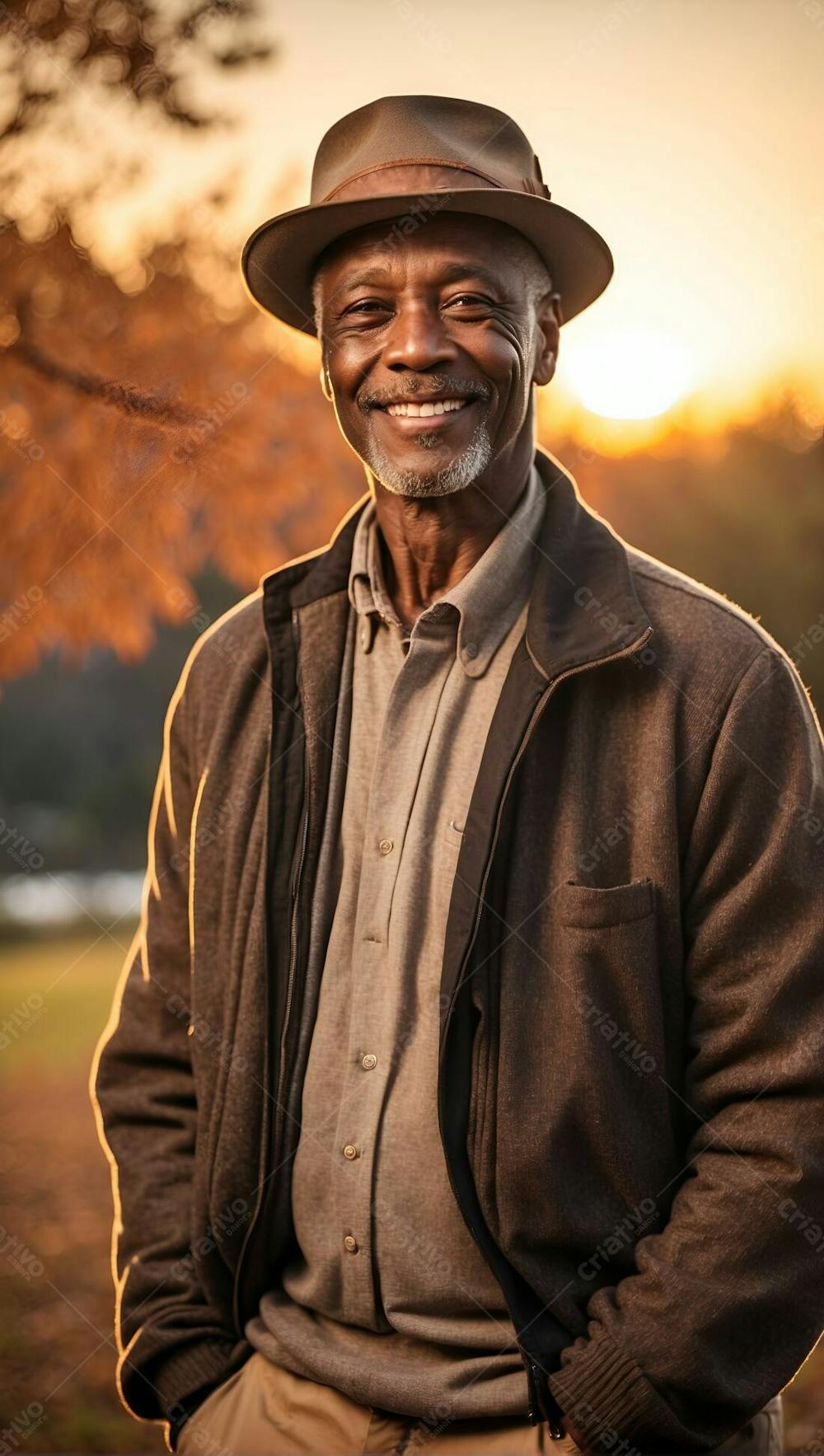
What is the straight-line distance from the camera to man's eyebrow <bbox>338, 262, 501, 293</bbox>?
210 centimetres

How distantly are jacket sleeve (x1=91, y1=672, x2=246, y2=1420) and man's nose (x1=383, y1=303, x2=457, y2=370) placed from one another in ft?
2.57

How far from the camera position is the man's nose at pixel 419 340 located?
6.83ft

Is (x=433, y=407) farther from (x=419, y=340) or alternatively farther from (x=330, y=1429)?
(x=330, y=1429)

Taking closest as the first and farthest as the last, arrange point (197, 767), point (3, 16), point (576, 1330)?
1. point (576, 1330)
2. point (197, 767)
3. point (3, 16)

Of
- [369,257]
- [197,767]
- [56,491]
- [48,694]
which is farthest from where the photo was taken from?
[48,694]

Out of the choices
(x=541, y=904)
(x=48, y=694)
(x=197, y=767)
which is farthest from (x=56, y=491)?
(x=48, y=694)

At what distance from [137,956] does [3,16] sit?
2.57 meters

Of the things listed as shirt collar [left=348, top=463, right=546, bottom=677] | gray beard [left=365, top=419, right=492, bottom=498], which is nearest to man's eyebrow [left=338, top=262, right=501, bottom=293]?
gray beard [left=365, top=419, right=492, bottom=498]

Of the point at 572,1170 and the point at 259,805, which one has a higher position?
the point at 259,805

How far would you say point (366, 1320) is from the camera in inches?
75.9

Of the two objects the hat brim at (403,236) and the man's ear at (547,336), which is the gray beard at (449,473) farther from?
the hat brim at (403,236)

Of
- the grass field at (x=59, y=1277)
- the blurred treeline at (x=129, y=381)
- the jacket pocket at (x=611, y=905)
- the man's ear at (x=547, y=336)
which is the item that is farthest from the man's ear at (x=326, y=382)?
the grass field at (x=59, y=1277)

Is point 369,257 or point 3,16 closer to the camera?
point 369,257

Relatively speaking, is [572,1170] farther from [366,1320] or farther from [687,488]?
[687,488]
